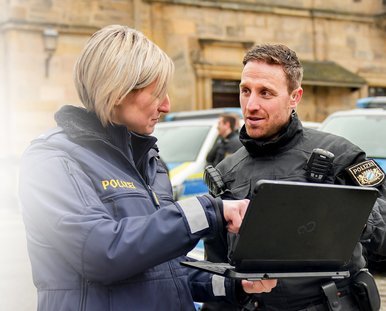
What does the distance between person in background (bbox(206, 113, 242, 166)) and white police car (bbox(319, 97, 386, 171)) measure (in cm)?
156

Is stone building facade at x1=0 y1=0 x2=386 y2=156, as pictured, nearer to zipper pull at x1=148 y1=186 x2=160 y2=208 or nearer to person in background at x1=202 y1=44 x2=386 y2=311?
person in background at x1=202 y1=44 x2=386 y2=311

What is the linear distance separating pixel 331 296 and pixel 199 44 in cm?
1367

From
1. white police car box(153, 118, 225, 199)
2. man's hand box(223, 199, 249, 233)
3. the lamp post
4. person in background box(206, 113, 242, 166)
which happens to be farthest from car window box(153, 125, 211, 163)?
man's hand box(223, 199, 249, 233)

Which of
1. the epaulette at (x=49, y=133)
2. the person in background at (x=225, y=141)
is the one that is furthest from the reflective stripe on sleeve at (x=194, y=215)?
the person in background at (x=225, y=141)

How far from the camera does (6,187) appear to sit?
12383 millimetres

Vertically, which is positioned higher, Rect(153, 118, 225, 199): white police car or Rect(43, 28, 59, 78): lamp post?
Rect(43, 28, 59, 78): lamp post

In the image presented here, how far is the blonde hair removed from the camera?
1819 millimetres

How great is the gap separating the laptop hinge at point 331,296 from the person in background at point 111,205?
1.25 feet

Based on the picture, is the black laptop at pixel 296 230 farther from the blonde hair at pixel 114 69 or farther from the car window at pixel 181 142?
the car window at pixel 181 142

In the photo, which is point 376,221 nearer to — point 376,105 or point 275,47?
point 275,47

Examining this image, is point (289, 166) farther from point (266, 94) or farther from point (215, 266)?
point (215, 266)

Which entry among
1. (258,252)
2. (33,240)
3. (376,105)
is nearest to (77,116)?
(33,240)

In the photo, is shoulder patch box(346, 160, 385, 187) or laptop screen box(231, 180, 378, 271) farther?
shoulder patch box(346, 160, 385, 187)

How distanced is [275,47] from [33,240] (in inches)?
48.2
